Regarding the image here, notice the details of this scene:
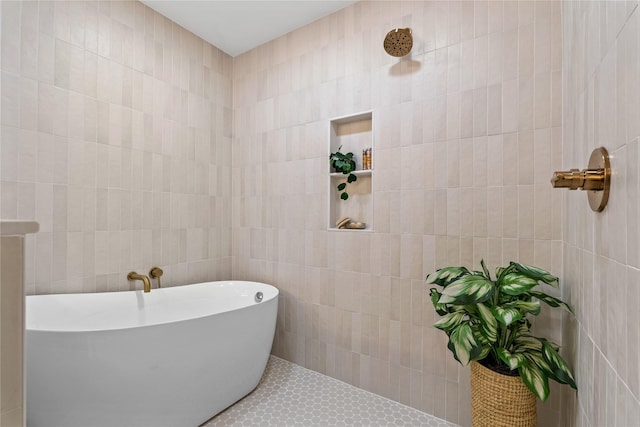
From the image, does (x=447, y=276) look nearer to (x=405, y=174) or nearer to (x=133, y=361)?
(x=405, y=174)

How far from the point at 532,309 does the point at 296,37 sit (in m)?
2.37

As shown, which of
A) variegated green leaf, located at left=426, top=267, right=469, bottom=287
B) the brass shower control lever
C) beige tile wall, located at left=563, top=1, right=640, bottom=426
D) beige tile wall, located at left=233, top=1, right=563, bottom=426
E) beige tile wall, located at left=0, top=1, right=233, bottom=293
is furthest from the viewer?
beige tile wall, located at left=0, top=1, right=233, bottom=293

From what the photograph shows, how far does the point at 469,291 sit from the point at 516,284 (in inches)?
7.9

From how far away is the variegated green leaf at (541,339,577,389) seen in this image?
1106mm

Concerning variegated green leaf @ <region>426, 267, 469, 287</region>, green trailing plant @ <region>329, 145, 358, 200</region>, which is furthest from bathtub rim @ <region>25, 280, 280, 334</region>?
variegated green leaf @ <region>426, 267, 469, 287</region>

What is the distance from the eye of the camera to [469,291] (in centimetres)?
117

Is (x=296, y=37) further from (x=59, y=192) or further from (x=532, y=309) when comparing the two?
(x=532, y=309)

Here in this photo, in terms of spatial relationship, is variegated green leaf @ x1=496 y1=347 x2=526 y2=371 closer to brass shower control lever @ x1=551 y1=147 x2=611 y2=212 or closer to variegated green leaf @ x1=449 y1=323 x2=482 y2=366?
variegated green leaf @ x1=449 y1=323 x2=482 y2=366

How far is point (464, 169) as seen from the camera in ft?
5.55

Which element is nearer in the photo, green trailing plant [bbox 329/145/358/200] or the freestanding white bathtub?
the freestanding white bathtub

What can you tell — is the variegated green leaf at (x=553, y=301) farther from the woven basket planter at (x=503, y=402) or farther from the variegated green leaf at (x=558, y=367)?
the woven basket planter at (x=503, y=402)

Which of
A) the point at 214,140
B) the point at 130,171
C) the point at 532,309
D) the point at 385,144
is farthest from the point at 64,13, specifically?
the point at 532,309

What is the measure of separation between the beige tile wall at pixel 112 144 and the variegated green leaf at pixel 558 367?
2.31 m

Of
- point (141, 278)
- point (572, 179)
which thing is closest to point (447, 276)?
point (572, 179)
